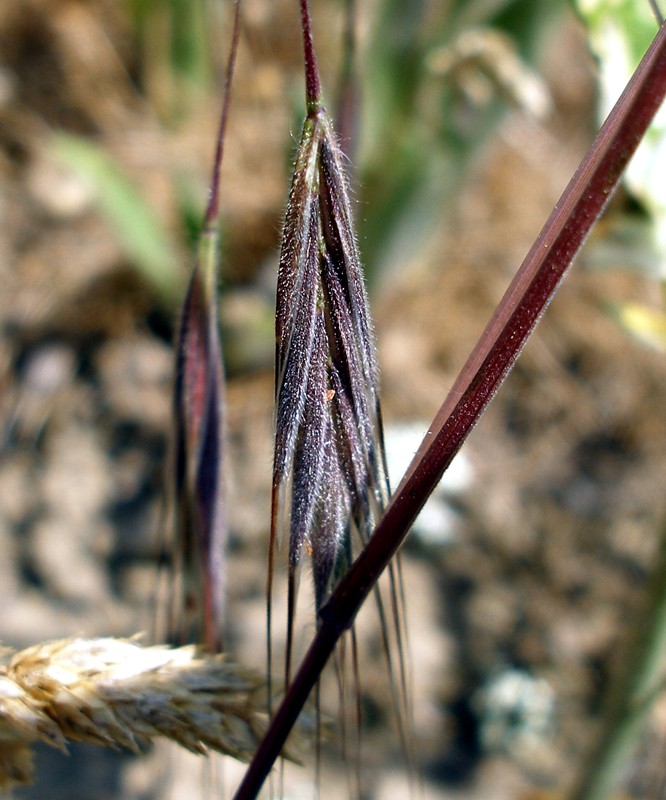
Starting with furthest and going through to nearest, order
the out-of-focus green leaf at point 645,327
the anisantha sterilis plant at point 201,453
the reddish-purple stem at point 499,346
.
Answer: the out-of-focus green leaf at point 645,327
the anisantha sterilis plant at point 201,453
the reddish-purple stem at point 499,346

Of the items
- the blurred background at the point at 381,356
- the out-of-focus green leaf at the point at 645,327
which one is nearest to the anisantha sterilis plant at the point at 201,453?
the out-of-focus green leaf at the point at 645,327

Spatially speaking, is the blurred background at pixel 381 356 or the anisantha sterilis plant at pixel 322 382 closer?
the anisantha sterilis plant at pixel 322 382

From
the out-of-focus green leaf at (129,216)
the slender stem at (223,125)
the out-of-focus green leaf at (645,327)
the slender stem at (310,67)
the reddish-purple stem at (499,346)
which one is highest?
the out-of-focus green leaf at (129,216)

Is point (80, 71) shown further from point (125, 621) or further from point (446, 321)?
point (125, 621)

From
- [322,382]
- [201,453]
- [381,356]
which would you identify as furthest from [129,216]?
[322,382]

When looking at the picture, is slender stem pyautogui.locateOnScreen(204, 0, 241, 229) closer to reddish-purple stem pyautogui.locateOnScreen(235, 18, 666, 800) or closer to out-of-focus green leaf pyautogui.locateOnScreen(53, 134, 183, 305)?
reddish-purple stem pyautogui.locateOnScreen(235, 18, 666, 800)

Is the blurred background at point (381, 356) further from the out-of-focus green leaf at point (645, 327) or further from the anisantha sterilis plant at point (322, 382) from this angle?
the anisantha sterilis plant at point (322, 382)

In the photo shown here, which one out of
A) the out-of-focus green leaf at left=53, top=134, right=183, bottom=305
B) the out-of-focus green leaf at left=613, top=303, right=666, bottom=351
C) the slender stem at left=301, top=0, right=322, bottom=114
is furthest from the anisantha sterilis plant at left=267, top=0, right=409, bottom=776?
the out-of-focus green leaf at left=53, top=134, right=183, bottom=305
